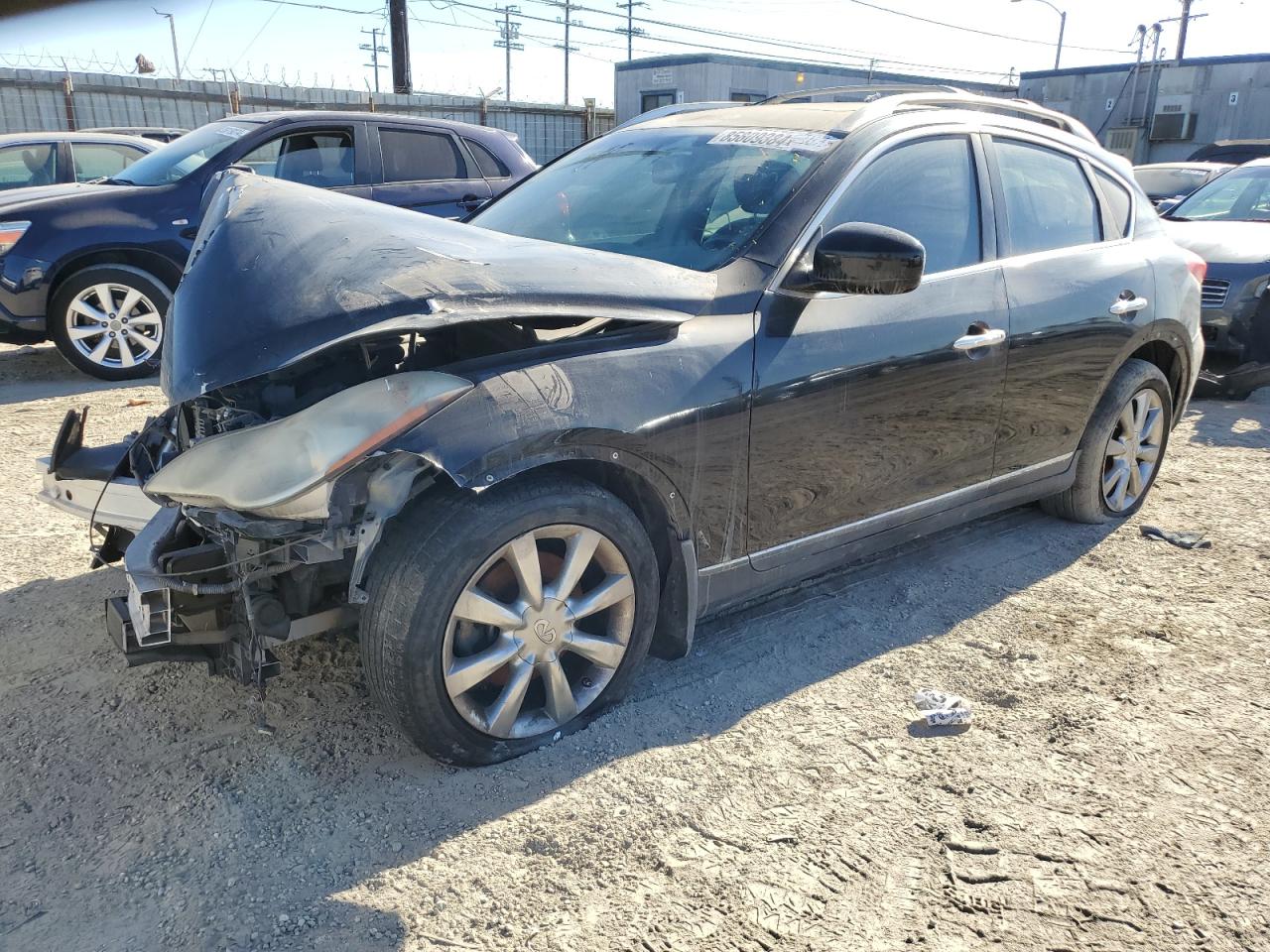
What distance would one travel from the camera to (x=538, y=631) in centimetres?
268

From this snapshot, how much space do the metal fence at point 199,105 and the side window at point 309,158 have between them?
8.75m

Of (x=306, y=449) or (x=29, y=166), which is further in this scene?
(x=29, y=166)

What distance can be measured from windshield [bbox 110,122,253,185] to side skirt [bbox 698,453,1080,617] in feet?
20.4

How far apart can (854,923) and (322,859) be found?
1.30 meters

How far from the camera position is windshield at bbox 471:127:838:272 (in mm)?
3230

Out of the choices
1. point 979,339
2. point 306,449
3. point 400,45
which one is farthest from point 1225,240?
point 400,45

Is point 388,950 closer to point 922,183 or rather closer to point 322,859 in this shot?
point 322,859

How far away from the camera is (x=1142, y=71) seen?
3347 centimetres

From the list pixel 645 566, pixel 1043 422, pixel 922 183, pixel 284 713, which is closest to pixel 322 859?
pixel 284 713

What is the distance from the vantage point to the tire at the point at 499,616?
2.46 meters

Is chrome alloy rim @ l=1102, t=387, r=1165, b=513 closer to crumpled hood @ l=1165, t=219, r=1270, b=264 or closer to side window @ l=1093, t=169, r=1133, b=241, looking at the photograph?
side window @ l=1093, t=169, r=1133, b=241

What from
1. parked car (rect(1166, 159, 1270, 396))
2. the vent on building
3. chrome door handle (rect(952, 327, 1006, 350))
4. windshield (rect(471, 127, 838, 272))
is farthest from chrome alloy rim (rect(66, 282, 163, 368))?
the vent on building

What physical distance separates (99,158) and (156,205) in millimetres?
3053

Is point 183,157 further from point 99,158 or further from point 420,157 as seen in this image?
point 99,158
